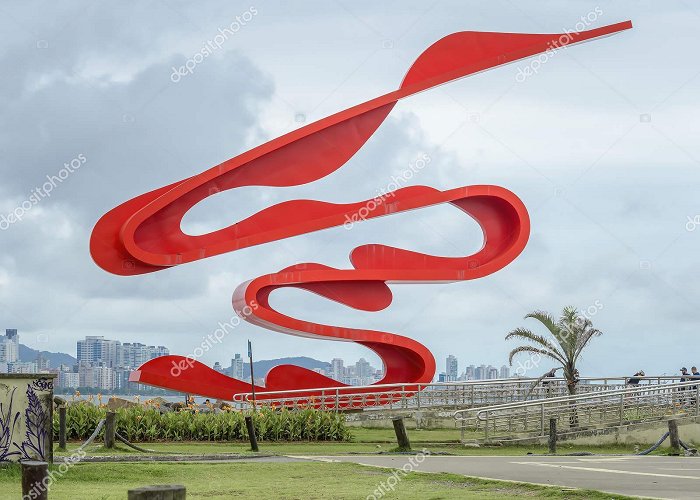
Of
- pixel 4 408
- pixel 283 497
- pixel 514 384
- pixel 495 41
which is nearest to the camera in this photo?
pixel 283 497

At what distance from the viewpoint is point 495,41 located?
93.8 feet

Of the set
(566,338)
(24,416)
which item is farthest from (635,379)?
(24,416)

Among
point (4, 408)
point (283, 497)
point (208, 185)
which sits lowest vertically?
point (283, 497)

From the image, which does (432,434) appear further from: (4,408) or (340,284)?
(4,408)

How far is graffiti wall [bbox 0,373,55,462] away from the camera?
45.0 feet

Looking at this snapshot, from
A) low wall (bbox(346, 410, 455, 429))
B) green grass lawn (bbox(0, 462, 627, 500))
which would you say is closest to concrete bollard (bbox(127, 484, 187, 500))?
green grass lawn (bbox(0, 462, 627, 500))

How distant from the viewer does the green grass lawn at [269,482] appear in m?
11.8

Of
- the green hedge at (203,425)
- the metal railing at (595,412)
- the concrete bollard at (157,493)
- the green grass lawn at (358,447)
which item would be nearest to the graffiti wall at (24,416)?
the green grass lawn at (358,447)

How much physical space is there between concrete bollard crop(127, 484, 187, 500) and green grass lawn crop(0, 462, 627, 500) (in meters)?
5.07

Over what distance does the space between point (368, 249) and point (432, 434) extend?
18.4 feet

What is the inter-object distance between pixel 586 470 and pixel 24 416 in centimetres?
761

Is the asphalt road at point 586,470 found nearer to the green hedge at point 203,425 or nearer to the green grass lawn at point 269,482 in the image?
the green grass lawn at point 269,482

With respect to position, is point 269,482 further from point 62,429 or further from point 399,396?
point 399,396

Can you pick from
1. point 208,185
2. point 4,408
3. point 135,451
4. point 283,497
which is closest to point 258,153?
point 208,185
